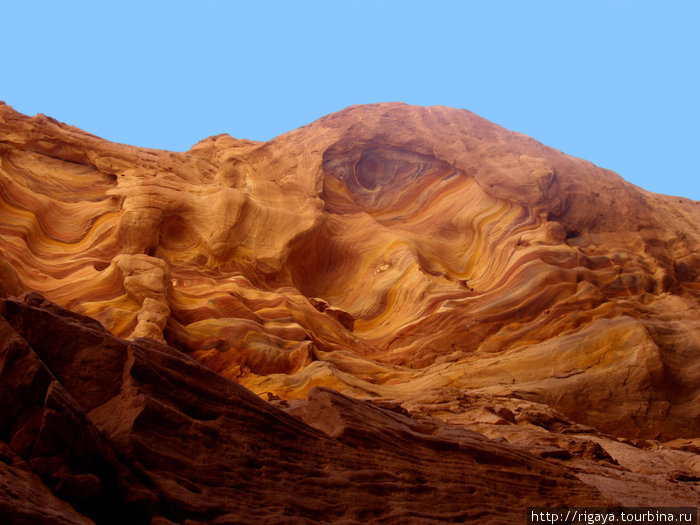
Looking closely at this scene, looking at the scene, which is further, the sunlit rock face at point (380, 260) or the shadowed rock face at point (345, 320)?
the sunlit rock face at point (380, 260)

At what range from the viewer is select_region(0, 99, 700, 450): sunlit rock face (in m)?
13.6

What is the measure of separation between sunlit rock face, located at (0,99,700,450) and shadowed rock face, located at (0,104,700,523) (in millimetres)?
62

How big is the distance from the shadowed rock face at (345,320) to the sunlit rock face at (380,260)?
0.20ft

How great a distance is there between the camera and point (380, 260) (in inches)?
739

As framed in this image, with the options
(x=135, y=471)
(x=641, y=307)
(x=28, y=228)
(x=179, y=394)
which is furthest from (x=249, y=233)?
(x=135, y=471)

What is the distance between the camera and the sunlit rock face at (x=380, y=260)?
13.6m

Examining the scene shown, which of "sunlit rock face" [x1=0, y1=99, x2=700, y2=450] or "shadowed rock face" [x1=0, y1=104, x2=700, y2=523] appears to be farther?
"sunlit rock face" [x1=0, y1=99, x2=700, y2=450]

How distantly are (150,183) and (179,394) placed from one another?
11.8 m

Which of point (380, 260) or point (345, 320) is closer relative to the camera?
point (345, 320)

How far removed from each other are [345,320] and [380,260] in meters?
2.40

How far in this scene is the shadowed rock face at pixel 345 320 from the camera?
580cm

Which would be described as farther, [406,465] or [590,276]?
[590,276]

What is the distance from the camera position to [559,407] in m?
13.1

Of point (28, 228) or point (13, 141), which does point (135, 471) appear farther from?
point (13, 141)
